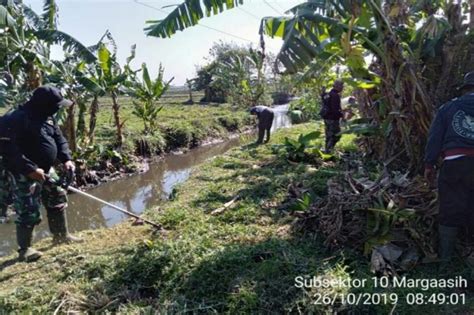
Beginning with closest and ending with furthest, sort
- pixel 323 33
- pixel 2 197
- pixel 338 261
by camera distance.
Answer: pixel 338 261 < pixel 323 33 < pixel 2 197

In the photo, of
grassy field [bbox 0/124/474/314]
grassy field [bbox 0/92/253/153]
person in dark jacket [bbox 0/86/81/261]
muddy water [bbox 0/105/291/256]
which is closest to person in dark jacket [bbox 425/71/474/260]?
grassy field [bbox 0/124/474/314]

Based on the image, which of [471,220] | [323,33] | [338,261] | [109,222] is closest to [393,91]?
[323,33]

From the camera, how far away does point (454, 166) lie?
2777 mm

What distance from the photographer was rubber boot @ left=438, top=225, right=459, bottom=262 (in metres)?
2.85

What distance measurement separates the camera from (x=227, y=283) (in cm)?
280

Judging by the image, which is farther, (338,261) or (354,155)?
(354,155)

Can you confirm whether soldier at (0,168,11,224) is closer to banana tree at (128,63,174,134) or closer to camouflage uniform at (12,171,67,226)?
camouflage uniform at (12,171,67,226)

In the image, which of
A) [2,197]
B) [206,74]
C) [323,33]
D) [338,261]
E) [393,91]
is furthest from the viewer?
[206,74]

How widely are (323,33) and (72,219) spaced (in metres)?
5.26

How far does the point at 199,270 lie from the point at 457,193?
2.13m

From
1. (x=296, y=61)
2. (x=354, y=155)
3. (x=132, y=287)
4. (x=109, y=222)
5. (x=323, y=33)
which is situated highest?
(x=323, y=33)

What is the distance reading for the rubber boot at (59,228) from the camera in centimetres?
408

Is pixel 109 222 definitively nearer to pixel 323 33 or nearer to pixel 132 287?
pixel 132 287

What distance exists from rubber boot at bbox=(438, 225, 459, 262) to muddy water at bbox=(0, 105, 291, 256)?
497 cm
